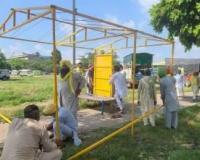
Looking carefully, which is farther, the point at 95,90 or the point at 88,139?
the point at 95,90

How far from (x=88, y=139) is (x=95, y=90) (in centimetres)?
708

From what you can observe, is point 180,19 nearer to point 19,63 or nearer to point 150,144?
point 150,144

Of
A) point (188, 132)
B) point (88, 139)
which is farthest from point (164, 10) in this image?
point (88, 139)

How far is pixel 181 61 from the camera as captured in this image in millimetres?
61031

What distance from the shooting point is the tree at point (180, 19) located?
17859mm

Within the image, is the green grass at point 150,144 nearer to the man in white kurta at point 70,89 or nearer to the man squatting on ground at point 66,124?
the man squatting on ground at point 66,124

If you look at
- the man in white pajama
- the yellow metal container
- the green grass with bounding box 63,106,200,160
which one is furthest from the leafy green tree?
the green grass with bounding box 63,106,200,160

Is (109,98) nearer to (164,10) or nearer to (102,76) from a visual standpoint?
(102,76)

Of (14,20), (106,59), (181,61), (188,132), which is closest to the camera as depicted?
(14,20)

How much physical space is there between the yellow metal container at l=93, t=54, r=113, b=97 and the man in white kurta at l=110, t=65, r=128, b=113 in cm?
105

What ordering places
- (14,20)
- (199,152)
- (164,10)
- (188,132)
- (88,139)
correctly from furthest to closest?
1. (164,10)
2. (188,132)
3. (88,139)
4. (14,20)
5. (199,152)

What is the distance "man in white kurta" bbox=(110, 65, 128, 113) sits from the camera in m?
14.5

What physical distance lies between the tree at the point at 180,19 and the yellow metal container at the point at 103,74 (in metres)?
4.00

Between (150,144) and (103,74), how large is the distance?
6.99 meters
